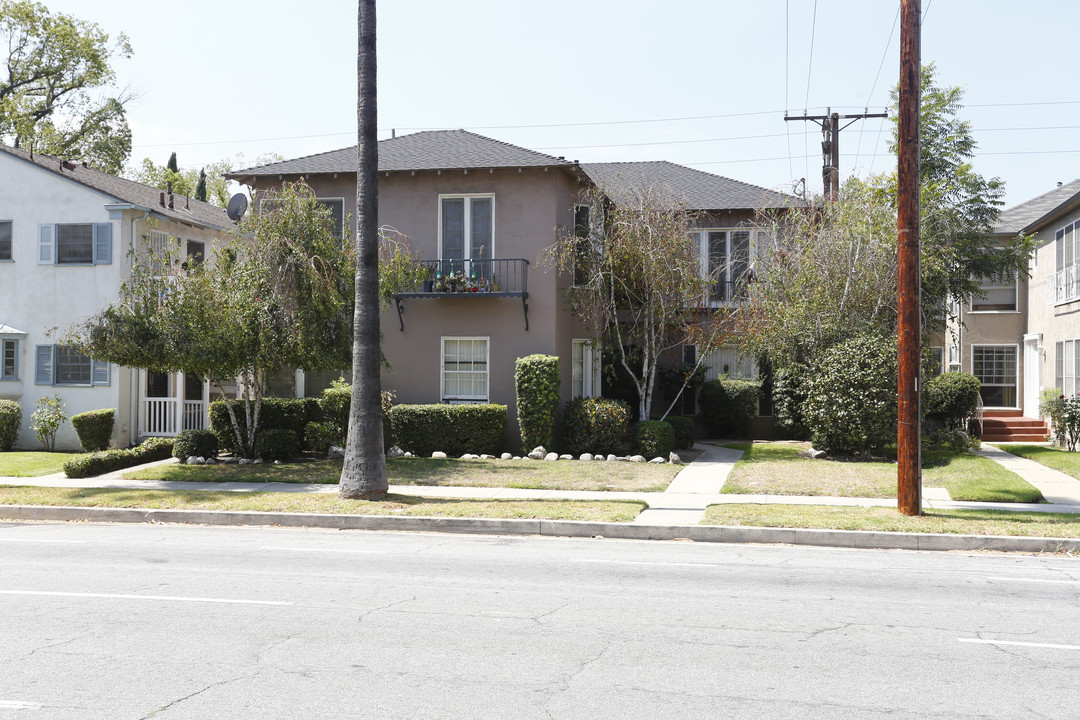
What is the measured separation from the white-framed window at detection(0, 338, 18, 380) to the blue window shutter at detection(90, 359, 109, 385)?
2110 mm

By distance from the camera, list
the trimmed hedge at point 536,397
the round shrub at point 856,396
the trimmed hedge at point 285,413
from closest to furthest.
Result: the round shrub at point 856,396 → the trimmed hedge at point 536,397 → the trimmed hedge at point 285,413

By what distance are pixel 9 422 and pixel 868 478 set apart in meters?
19.0

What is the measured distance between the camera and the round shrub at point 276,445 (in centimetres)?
1844

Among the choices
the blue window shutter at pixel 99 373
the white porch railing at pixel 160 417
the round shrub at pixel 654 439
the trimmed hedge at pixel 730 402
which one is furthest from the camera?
the trimmed hedge at pixel 730 402

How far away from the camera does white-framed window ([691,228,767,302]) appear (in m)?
25.2

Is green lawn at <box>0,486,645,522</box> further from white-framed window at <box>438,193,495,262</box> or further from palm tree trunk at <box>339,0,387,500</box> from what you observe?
white-framed window at <box>438,193,495,262</box>

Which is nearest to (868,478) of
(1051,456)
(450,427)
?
(1051,456)

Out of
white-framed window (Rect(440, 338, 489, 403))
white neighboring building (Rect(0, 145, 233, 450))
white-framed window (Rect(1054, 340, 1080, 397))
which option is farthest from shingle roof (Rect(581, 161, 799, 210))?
white neighboring building (Rect(0, 145, 233, 450))

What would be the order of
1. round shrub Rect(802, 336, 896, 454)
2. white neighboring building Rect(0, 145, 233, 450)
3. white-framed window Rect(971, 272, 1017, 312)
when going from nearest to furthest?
round shrub Rect(802, 336, 896, 454), white neighboring building Rect(0, 145, 233, 450), white-framed window Rect(971, 272, 1017, 312)

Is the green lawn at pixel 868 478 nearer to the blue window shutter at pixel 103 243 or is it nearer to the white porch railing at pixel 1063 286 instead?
the white porch railing at pixel 1063 286

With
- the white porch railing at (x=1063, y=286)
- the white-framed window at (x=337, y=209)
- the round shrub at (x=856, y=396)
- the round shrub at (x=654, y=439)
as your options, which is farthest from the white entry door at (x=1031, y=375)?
the white-framed window at (x=337, y=209)

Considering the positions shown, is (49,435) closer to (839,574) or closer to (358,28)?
(358,28)

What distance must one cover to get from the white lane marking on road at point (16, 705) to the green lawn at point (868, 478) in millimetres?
11352

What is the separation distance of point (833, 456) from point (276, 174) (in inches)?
542
